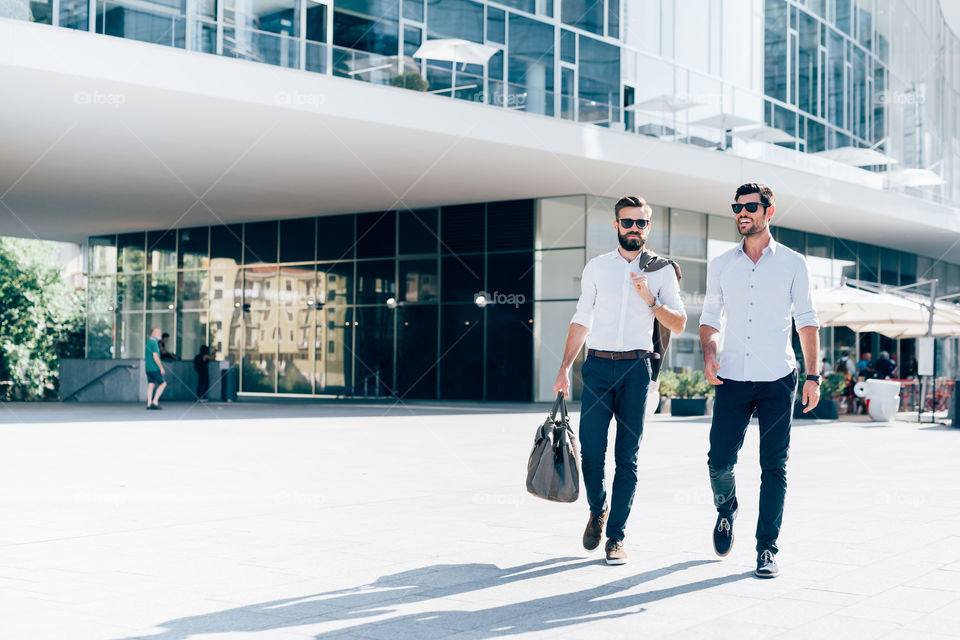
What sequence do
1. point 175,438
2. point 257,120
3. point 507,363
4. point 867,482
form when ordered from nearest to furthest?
1. point 867,482
2. point 175,438
3. point 257,120
4. point 507,363

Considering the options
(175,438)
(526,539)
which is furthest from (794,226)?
(526,539)

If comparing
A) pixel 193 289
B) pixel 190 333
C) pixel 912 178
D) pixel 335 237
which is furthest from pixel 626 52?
pixel 190 333

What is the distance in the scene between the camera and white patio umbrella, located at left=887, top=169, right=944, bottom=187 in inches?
1156

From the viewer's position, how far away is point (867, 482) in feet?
31.1

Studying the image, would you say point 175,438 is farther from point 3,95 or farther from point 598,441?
point 598,441

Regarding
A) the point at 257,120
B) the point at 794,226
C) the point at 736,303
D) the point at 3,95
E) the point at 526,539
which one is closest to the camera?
the point at 736,303

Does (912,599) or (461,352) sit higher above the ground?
(461,352)

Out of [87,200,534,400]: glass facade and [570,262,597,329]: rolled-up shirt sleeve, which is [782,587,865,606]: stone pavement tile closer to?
[570,262,597,329]: rolled-up shirt sleeve

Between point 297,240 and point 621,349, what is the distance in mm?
25505

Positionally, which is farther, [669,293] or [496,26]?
[496,26]

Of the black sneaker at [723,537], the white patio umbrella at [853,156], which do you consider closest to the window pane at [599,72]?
the white patio umbrella at [853,156]

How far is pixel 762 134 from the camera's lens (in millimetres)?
24406

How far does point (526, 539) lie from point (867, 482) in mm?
4477

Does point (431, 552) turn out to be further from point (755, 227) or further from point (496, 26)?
point (496, 26)
